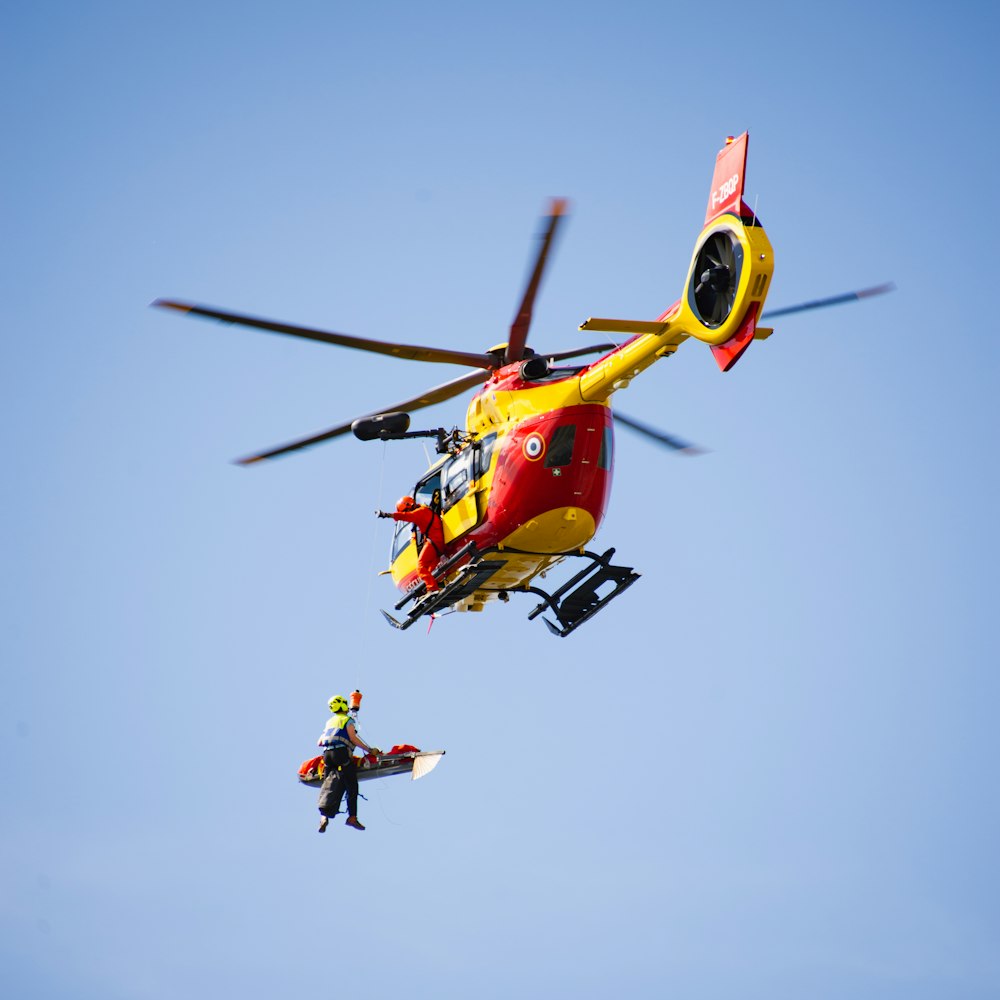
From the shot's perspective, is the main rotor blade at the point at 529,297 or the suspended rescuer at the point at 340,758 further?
the suspended rescuer at the point at 340,758

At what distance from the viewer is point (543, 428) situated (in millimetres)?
25172

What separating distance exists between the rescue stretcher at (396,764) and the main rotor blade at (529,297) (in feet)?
22.8

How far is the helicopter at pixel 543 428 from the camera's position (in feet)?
72.1

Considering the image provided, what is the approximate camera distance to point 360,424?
84.5 ft

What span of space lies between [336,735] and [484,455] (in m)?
5.48

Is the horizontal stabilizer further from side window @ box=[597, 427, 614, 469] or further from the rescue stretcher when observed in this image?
the rescue stretcher

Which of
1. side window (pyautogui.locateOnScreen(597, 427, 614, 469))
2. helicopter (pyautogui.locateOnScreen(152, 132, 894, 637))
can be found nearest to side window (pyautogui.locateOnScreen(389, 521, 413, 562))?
helicopter (pyautogui.locateOnScreen(152, 132, 894, 637))

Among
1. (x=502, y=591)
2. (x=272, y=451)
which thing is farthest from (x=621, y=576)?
(x=272, y=451)

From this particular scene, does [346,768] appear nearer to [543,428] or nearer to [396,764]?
[396,764]

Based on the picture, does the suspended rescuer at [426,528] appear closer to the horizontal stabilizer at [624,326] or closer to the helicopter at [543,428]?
the helicopter at [543,428]

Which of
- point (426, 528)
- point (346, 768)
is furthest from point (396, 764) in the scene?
point (426, 528)

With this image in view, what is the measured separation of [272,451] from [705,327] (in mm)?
8984

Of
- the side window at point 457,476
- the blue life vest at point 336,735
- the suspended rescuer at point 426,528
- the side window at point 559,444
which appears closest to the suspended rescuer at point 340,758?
the blue life vest at point 336,735

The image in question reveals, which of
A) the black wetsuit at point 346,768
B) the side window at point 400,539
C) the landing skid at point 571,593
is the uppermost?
the side window at point 400,539
